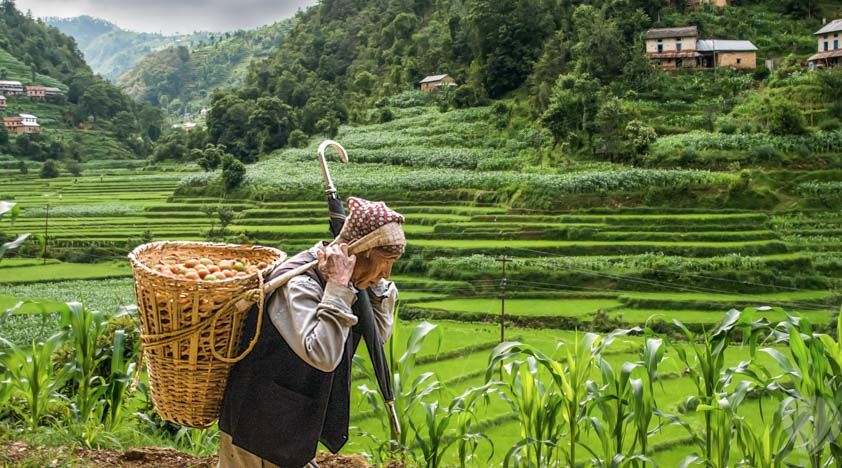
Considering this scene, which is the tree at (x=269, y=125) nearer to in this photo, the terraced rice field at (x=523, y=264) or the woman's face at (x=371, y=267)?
the terraced rice field at (x=523, y=264)

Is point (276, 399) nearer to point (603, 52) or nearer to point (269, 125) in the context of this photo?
point (603, 52)

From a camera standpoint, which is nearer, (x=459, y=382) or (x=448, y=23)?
(x=459, y=382)

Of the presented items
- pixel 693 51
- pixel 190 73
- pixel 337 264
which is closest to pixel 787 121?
pixel 693 51

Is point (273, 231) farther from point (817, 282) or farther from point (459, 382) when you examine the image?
point (817, 282)

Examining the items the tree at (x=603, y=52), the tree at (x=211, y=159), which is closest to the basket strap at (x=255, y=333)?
the tree at (x=603, y=52)

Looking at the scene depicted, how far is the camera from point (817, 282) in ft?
48.9

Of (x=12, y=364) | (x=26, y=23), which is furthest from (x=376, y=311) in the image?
(x=26, y=23)

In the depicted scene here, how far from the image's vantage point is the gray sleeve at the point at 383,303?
7.07ft

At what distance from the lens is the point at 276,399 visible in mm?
1936

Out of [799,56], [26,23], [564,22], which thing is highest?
[26,23]

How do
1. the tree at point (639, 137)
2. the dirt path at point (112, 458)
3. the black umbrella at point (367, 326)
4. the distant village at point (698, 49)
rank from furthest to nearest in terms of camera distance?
the distant village at point (698, 49), the tree at point (639, 137), the dirt path at point (112, 458), the black umbrella at point (367, 326)

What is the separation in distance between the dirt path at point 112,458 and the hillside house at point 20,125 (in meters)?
30.8

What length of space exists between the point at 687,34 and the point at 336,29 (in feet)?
73.2

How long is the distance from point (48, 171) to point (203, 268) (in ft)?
91.3
